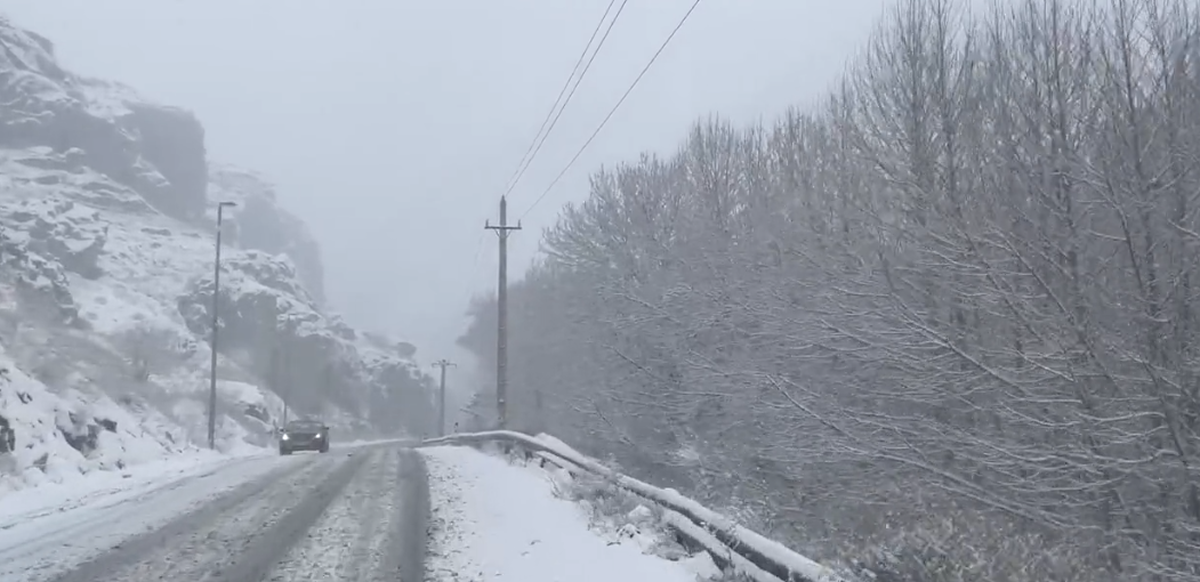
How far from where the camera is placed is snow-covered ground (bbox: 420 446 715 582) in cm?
1006

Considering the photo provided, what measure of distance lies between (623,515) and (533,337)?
131 feet

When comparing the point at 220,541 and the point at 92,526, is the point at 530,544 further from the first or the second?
the point at 92,526

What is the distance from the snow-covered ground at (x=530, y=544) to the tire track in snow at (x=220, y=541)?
176 cm

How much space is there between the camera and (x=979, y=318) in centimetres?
1600

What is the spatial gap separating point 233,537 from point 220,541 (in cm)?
33

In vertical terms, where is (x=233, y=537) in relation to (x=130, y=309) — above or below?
below

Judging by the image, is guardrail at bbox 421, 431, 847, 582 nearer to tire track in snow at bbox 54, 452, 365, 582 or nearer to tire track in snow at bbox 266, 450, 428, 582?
tire track in snow at bbox 266, 450, 428, 582

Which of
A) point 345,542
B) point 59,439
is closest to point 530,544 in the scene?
point 345,542

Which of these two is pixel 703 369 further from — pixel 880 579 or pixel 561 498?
pixel 880 579

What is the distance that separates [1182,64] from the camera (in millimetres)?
14602

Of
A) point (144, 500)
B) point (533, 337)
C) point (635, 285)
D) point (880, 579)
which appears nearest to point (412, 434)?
point (533, 337)

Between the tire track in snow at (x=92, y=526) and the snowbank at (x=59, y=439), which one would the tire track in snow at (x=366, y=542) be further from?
the snowbank at (x=59, y=439)

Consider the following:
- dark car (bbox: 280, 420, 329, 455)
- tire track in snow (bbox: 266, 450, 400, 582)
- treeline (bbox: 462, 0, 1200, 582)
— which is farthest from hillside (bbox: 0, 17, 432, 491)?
treeline (bbox: 462, 0, 1200, 582)

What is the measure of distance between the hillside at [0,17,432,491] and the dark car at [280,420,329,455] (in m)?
4.21
